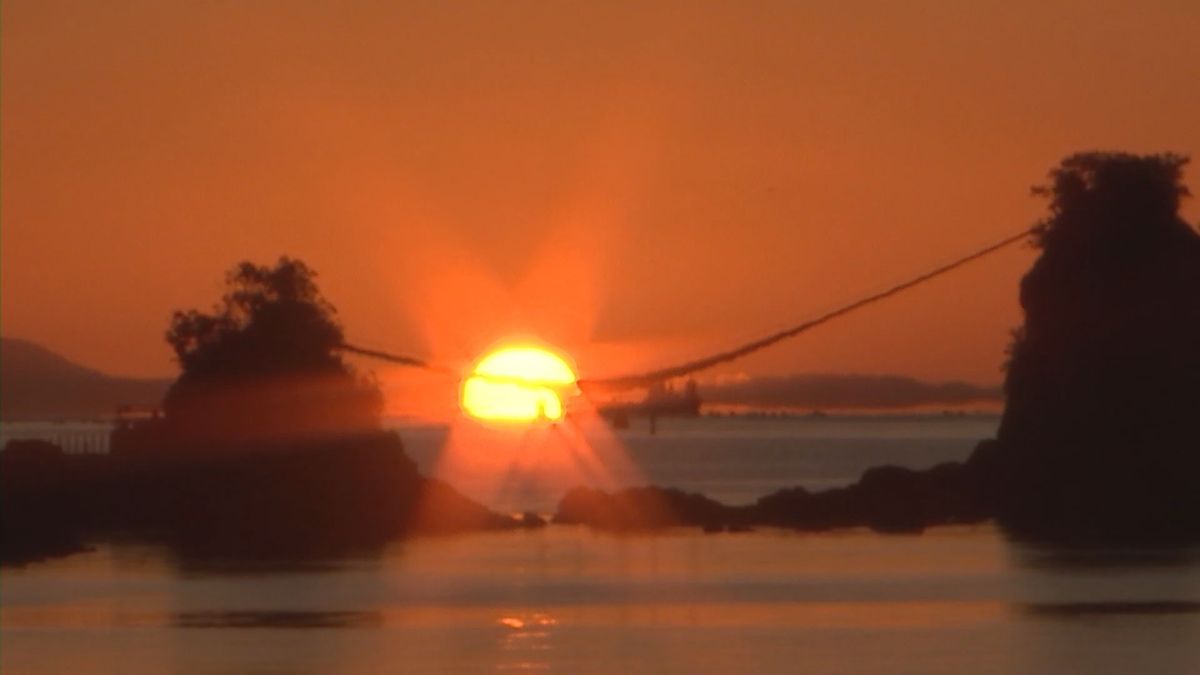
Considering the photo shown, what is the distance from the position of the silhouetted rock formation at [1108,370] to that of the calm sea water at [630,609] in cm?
273

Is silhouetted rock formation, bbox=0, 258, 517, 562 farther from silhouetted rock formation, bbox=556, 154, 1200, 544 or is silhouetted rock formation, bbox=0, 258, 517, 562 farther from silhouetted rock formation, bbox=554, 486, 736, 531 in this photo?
silhouetted rock formation, bbox=556, 154, 1200, 544

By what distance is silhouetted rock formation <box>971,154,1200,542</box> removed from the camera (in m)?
64.9

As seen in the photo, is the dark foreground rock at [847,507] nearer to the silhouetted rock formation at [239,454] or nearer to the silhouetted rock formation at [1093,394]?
the silhouetted rock formation at [1093,394]

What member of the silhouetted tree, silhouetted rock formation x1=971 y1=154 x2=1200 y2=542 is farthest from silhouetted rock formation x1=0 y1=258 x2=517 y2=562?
silhouetted rock formation x1=971 y1=154 x2=1200 y2=542

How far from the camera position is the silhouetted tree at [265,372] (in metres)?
64.0

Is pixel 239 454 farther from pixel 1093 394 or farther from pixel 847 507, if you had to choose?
pixel 1093 394

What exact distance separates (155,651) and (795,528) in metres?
30.9

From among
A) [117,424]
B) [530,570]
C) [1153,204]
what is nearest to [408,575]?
[530,570]

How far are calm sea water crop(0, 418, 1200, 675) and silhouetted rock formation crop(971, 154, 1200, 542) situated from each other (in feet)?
8.96

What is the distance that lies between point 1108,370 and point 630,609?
24.1m

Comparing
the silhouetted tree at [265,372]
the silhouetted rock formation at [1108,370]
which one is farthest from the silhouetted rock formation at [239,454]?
the silhouetted rock formation at [1108,370]

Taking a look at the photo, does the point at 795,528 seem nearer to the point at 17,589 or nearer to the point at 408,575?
the point at 408,575

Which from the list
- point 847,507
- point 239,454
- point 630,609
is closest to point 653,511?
point 847,507

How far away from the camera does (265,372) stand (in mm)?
65000
